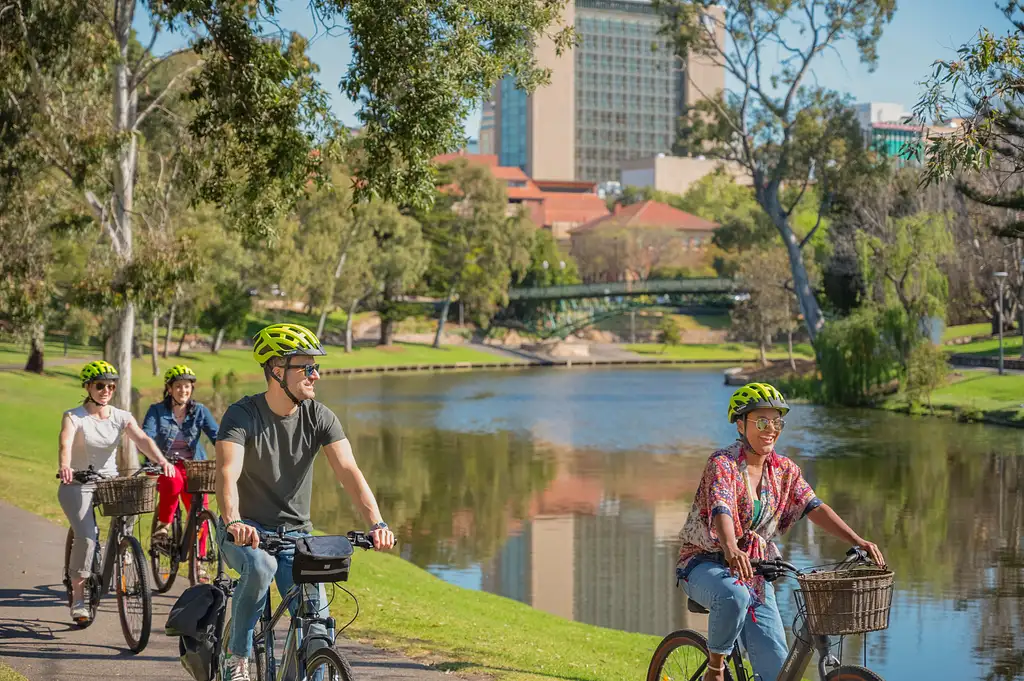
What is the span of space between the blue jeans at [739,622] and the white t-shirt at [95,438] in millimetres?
4603

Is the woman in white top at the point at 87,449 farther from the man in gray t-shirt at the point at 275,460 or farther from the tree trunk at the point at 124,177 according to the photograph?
the tree trunk at the point at 124,177

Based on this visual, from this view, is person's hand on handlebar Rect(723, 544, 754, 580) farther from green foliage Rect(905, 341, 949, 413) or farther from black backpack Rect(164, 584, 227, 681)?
green foliage Rect(905, 341, 949, 413)

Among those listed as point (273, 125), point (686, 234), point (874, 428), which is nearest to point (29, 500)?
point (273, 125)

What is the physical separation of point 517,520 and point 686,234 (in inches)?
4287

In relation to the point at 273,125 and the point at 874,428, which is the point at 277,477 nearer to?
the point at 273,125

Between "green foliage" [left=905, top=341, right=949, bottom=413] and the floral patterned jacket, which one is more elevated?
the floral patterned jacket

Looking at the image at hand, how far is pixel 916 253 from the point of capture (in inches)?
1790

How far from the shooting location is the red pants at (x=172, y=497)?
32.3 feet

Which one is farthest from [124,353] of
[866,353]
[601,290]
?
[601,290]

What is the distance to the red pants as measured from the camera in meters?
9.84

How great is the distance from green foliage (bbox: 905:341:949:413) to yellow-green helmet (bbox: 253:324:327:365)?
3828cm

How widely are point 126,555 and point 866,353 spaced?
128ft

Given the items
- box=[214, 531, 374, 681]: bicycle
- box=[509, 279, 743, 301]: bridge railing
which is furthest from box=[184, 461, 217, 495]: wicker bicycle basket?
box=[509, 279, 743, 301]: bridge railing

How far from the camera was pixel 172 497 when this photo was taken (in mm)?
9953
